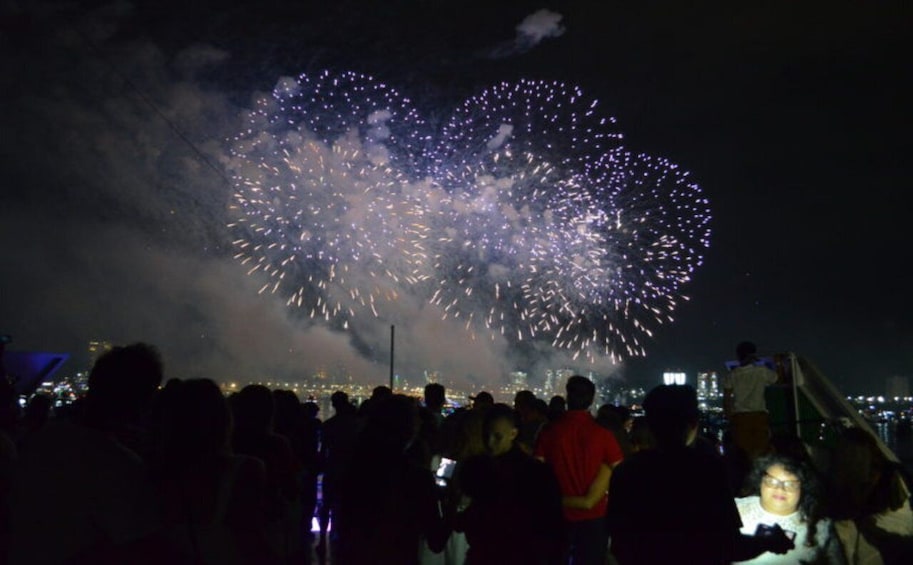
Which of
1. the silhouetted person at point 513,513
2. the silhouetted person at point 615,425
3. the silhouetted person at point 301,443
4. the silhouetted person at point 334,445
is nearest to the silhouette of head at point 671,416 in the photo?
the silhouetted person at point 513,513

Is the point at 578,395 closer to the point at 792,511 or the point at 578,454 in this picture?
the point at 578,454

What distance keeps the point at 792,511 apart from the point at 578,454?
1909mm

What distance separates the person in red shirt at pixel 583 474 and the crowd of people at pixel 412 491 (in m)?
0.01

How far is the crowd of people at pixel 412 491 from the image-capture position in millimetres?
2949

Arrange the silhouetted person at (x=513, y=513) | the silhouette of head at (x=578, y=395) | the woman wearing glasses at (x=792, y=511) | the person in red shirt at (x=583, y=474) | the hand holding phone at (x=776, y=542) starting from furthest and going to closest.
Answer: the silhouette of head at (x=578, y=395) < the person in red shirt at (x=583, y=474) < the woman wearing glasses at (x=792, y=511) < the silhouetted person at (x=513, y=513) < the hand holding phone at (x=776, y=542)

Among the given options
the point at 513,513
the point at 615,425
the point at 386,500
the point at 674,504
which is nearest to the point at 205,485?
the point at 386,500

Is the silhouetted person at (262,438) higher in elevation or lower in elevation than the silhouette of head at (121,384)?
lower

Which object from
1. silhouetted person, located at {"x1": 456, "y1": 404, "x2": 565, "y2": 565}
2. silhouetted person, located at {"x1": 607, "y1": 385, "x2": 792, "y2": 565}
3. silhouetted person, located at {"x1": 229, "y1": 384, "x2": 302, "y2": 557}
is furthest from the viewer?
silhouetted person, located at {"x1": 229, "y1": 384, "x2": 302, "y2": 557}

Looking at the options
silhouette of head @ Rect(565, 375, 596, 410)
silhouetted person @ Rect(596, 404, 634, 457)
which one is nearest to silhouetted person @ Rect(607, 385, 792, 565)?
silhouette of head @ Rect(565, 375, 596, 410)

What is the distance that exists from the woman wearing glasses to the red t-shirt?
1.51 meters

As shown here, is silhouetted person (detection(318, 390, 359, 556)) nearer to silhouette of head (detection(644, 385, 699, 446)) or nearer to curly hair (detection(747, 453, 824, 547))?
curly hair (detection(747, 453, 824, 547))

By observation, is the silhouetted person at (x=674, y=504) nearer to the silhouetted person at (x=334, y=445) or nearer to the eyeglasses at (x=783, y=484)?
the eyeglasses at (x=783, y=484)

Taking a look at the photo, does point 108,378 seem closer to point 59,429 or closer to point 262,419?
point 59,429

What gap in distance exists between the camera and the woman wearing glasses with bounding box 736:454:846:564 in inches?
193
